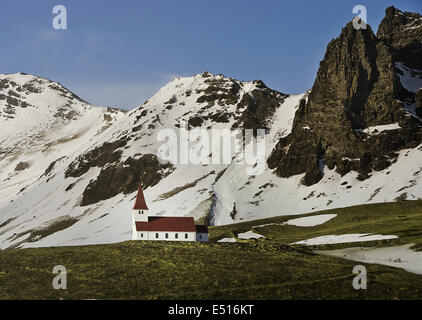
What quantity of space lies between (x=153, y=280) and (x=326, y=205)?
344 feet

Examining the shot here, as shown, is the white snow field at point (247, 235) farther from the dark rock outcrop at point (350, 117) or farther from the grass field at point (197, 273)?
the dark rock outcrop at point (350, 117)

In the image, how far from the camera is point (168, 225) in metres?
89.6

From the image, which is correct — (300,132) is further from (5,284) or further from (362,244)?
(5,284)

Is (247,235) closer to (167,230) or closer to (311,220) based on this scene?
(311,220)

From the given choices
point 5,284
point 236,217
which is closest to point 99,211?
point 236,217

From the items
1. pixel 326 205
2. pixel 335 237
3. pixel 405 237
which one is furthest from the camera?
pixel 326 205

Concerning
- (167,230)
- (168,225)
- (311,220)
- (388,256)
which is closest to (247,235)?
(311,220)

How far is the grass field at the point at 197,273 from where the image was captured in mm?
48188

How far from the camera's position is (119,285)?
170ft

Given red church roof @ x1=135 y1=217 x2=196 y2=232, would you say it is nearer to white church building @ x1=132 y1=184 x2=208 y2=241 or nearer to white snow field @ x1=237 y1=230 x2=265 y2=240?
white church building @ x1=132 y1=184 x2=208 y2=241

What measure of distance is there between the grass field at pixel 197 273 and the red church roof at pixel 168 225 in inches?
183

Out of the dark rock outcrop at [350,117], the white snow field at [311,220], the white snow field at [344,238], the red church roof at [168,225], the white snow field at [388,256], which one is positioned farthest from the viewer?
the dark rock outcrop at [350,117]

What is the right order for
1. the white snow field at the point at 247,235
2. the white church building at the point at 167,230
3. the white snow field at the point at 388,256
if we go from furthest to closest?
the white snow field at the point at 247,235 < the white church building at the point at 167,230 < the white snow field at the point at 388,256

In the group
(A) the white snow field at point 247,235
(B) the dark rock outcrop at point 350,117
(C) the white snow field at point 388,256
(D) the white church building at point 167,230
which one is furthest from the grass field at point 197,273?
(B) the dark rock outcrop at point 350,117
